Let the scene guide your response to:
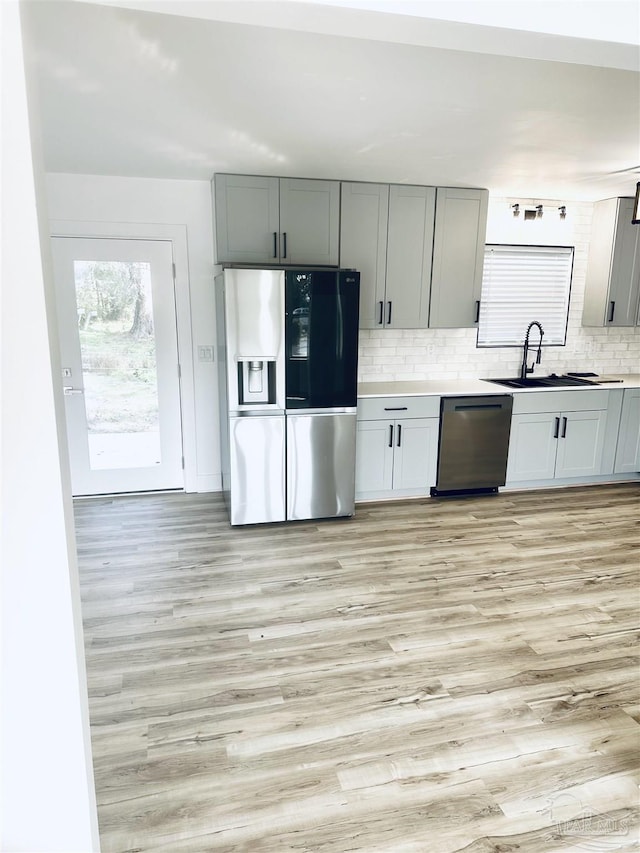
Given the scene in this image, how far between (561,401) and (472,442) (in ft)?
2.83

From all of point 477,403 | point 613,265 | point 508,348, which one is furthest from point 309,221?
point 613,265

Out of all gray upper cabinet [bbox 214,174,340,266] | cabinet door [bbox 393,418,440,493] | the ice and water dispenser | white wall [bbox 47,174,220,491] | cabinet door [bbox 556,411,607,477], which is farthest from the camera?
cabinet door [bbox 556,411,607,477]

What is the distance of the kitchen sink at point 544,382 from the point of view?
4.71 m

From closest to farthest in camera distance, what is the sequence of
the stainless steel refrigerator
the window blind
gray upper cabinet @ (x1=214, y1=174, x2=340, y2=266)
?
the stainless steel refrigerator
gray upper cabinet @ (x1=214, y1=174, x2=340, y2=266)
the window blind

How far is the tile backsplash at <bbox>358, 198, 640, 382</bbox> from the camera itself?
478 centimetres

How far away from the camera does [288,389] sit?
379cm

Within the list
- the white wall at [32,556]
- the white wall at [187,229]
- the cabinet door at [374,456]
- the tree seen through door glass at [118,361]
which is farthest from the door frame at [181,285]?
the white wall at [32,556]

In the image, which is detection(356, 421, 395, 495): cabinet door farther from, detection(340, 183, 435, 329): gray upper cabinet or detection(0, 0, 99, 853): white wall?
detection(0, 0, 99, 853): white wall

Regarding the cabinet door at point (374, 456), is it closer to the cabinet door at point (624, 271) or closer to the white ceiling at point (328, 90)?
the white ceiling at point (328, 90)

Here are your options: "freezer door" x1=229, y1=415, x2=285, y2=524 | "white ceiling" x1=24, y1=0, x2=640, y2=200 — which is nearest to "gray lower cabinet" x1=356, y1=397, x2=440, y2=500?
"freezer door" x1=229, y1=415, x2=285, y2=524

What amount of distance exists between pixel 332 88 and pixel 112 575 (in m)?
2.77

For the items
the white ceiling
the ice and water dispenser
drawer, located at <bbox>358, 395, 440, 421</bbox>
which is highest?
the white ceiling

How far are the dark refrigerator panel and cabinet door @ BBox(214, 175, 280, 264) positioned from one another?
20.3 inches

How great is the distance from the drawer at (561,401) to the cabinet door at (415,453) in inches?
30.1
